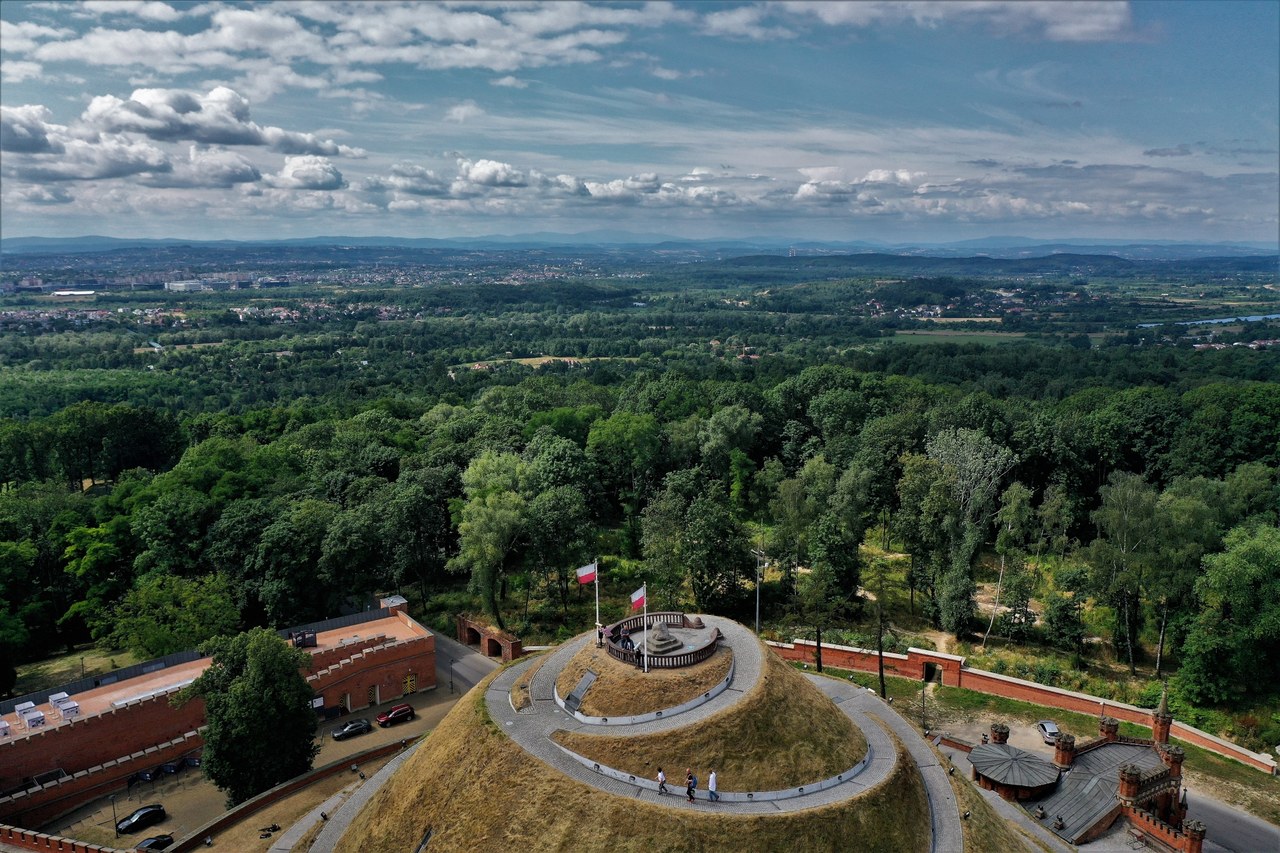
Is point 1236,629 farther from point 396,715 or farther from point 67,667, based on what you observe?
point 67,667

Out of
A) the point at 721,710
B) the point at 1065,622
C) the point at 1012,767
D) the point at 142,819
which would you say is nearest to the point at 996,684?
the point at 1065,622

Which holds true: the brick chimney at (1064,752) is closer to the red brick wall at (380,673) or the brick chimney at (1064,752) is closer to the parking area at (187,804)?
the parking area at (187,804)

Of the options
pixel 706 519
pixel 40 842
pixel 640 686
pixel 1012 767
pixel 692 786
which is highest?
pixel 706 519

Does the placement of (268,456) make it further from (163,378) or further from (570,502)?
(163,378)

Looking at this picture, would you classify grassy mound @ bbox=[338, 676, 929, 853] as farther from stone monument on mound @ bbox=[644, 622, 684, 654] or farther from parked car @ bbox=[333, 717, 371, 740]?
Answer: parked car @ bbox=[333, 717, 371, 740]

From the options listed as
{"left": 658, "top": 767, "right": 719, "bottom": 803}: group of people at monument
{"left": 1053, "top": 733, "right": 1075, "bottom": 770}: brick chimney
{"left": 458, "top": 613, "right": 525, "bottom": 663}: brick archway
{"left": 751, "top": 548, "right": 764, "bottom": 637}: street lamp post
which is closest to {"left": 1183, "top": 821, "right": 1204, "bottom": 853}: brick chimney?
{"left": 1053, "top": 733, "right": 1075, "bottom": 770}: brick chimney

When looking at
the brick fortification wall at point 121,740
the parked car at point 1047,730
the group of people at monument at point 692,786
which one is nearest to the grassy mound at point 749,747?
the group of people at monument at point 692,786

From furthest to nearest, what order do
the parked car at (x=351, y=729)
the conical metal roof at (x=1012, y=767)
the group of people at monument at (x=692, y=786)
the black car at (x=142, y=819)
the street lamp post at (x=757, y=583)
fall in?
the street lamp post at (x=757, y=583), the parked car at (x=351, y=729), the black car at (x=142, y=819), the conical metal roof at (x=1012, y=767), the group of people at monument at (x=692, y=786)
